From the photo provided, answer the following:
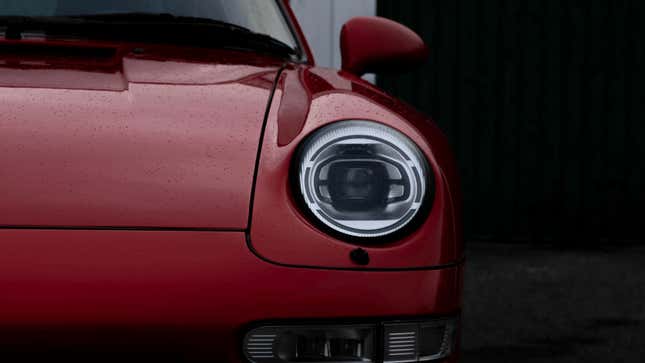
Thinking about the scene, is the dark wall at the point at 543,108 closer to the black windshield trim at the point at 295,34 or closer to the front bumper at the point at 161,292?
the black windshield trim at the point at 295,34

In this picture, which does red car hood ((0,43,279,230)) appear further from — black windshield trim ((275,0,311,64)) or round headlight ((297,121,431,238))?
black windshield trim ((275,0,311,64))

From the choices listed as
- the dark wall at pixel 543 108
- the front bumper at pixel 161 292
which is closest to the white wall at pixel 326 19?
the dark wall at pixel 543 108

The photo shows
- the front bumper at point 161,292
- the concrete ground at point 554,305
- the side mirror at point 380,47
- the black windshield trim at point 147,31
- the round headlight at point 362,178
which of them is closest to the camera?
the front bumper at point 161,292

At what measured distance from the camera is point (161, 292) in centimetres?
151

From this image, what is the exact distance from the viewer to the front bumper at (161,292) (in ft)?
4.84

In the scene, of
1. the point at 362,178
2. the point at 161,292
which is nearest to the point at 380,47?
the point at 362,178

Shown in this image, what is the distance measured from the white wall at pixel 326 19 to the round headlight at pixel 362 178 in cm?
668

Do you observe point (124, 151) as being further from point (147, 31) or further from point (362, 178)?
point (147, 31)

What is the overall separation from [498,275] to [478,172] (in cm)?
234

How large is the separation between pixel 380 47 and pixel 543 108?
5779 mm

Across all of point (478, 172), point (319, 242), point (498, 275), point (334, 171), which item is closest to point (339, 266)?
point (319, 242)

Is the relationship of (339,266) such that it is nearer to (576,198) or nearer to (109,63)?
(109,63)

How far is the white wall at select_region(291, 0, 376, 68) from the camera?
8.31 m

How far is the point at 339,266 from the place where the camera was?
1560mm
